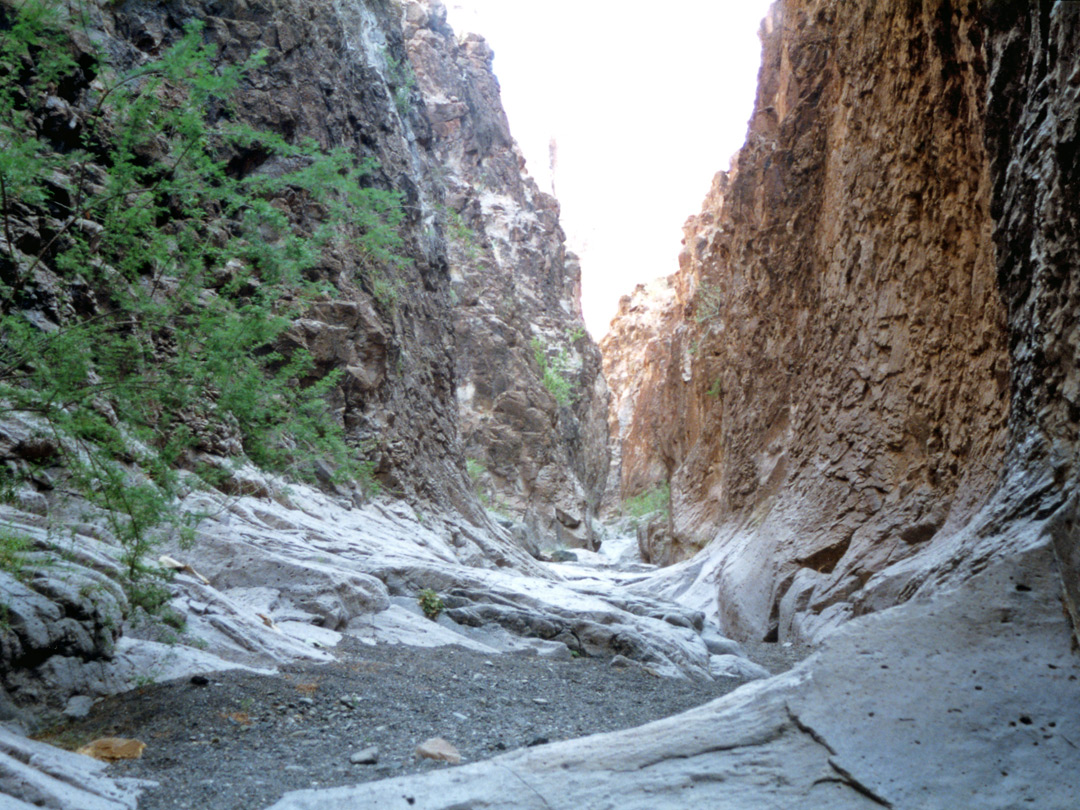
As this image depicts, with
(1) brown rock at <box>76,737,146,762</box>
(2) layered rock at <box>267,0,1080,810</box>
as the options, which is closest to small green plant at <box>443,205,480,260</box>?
(2) layered rock at <box>267,0,1080,810</box>

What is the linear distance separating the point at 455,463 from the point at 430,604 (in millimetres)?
10106

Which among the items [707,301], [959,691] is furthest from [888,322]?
[707,301]

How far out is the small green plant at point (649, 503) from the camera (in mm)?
33709

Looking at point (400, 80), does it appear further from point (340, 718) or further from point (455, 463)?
point (340, 718)

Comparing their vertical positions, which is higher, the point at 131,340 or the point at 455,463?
the point at 455,463

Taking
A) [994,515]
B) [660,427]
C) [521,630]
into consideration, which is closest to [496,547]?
[521,630]

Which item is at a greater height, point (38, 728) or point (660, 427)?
point (660, 427)

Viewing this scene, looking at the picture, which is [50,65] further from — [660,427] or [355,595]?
[660,427]

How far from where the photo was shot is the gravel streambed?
10.9ft

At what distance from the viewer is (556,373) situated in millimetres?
36375

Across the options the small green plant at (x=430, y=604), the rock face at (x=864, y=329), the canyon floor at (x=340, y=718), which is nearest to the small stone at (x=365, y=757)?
the canyon floor at (x=340, y=718)

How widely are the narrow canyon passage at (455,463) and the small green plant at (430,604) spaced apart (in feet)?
0.28

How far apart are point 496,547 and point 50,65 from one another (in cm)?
1264

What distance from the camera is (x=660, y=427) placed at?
33.8 m
